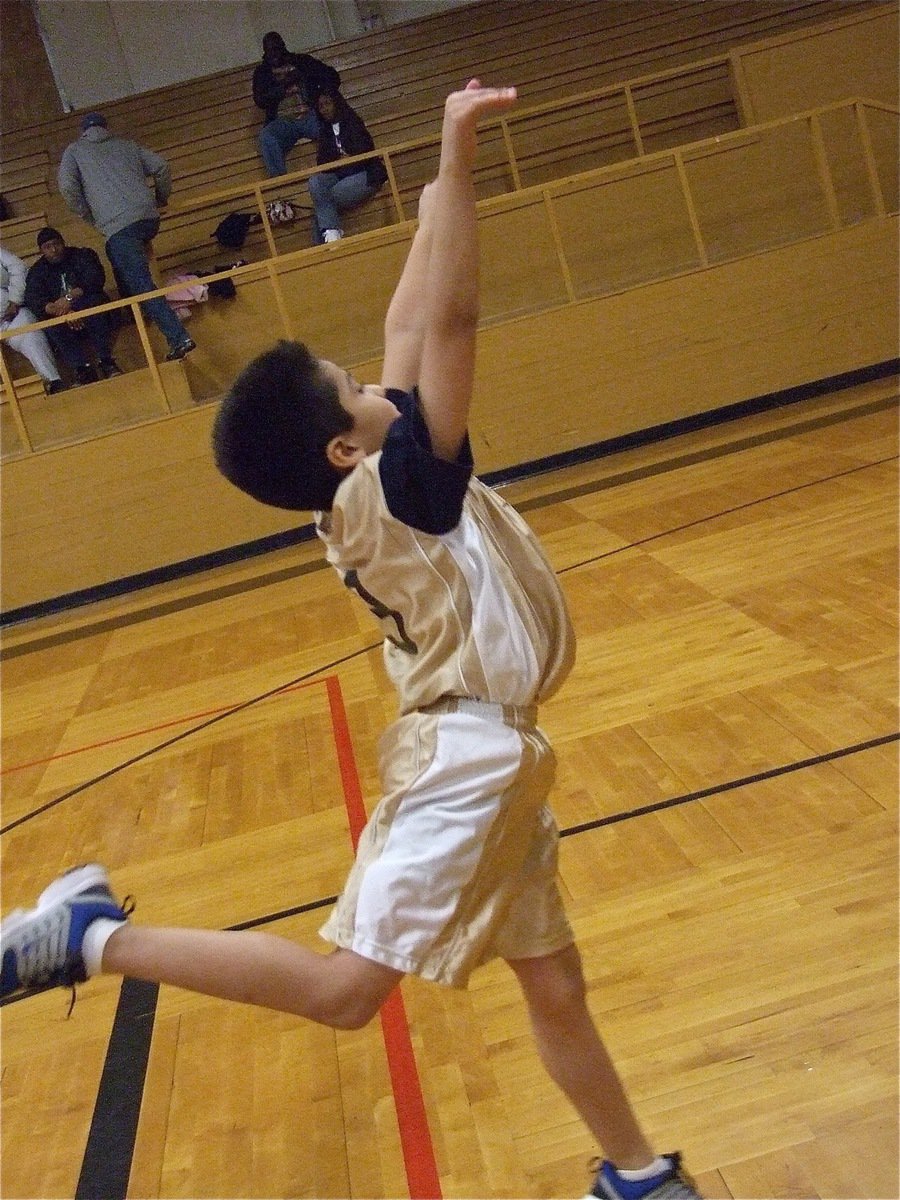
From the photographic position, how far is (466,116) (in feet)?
4.40

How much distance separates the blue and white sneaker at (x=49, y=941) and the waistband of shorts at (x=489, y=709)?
0.45 metres

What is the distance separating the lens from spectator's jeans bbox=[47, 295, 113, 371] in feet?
29.9

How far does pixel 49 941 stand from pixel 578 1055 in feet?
2.14

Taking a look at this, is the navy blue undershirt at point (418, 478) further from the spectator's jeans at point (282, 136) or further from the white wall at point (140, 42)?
the white wall at point (140, 42)

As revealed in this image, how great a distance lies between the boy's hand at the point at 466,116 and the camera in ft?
4.39

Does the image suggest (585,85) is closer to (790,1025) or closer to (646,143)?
(646,143)

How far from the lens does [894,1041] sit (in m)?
1.81

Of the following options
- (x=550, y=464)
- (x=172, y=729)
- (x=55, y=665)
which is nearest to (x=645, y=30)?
(x=550, y=464)

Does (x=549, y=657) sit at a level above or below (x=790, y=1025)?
above

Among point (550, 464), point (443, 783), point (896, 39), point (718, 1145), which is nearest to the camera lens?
point (443, 783)

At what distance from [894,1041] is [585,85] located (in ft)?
35.0

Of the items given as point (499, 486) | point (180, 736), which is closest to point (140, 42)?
point (499, 486)

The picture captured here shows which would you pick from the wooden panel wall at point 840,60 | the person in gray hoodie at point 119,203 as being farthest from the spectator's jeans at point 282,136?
the wooden panel wall at point 840,60

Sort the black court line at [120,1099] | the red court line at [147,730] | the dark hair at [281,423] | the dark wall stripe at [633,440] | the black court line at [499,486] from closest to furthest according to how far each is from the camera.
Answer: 1. the dark hair at [281,423]
2. the black court line at [120,1099]
3. the red court line at [147,730]
4. the black court line at [499,486]
5. the dark wall stripe at [633,440]
